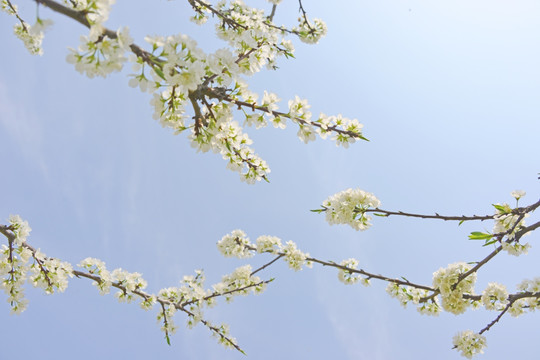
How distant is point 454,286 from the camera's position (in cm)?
441

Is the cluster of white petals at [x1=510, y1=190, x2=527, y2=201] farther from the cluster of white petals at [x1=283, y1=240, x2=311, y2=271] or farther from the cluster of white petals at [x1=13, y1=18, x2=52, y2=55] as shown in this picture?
the cluster of white petals at [x1=13, y1=18, x2=52, y2=55]

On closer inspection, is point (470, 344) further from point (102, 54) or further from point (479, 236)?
point (102, 54)

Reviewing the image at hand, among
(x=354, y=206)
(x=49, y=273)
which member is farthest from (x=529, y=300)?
(x=49, y=273)

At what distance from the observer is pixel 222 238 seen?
786 centimetres

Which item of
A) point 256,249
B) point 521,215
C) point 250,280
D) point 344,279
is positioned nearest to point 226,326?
point 250,280

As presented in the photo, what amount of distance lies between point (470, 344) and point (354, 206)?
2639 mm

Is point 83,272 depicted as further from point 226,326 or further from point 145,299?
point 226,326

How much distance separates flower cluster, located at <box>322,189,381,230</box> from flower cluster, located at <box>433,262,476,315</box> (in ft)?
3.92

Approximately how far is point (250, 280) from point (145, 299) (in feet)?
7.95

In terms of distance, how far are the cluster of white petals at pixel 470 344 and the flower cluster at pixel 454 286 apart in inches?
25.7

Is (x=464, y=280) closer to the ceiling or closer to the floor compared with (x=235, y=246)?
closer to the floor

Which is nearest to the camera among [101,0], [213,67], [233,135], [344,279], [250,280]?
[101,0]

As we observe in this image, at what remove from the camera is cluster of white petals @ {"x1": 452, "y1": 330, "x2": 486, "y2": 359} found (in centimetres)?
476

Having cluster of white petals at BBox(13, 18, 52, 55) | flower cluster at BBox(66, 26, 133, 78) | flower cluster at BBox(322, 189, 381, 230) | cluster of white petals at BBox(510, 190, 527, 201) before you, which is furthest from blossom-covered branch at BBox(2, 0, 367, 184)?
cluster of white petals at BBox(13, 18, 52, 55)
